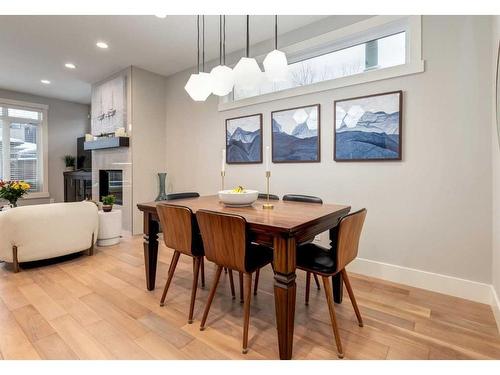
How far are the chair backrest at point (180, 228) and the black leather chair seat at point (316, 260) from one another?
29.9 inches

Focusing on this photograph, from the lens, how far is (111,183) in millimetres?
4961

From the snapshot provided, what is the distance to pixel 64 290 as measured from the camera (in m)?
2.37

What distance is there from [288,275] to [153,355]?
931mm

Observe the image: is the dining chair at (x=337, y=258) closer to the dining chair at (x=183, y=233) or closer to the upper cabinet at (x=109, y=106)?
the dining chair at (x=183, y=233)

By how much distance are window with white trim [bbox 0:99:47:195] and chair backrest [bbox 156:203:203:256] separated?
608 centimetres

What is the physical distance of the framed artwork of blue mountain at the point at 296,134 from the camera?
2996mm

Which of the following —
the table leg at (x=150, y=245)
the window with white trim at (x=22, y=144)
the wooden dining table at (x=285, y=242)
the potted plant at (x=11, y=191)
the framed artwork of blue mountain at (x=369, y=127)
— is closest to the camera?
the wooden dining table at (x=285, y=242)

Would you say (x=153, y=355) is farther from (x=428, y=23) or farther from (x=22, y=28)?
(x=22, y=28)

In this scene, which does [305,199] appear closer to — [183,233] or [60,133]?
[183,233]

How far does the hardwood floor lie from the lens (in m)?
1.56

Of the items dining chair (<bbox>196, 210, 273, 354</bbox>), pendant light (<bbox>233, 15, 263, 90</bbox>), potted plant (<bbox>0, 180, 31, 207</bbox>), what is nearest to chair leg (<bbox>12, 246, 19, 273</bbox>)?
potted plant (<bbox>0, 180, 31, 207</bbox>)

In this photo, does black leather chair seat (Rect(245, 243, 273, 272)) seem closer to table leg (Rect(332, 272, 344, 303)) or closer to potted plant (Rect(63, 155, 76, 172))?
table leg (Rect(332, 272, 344, 303))

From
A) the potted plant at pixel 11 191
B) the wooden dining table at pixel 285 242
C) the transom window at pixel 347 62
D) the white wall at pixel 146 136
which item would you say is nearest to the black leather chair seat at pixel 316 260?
the wooden dining table at pixel 285 242

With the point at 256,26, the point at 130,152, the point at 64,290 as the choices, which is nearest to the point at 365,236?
the point at 256,26
